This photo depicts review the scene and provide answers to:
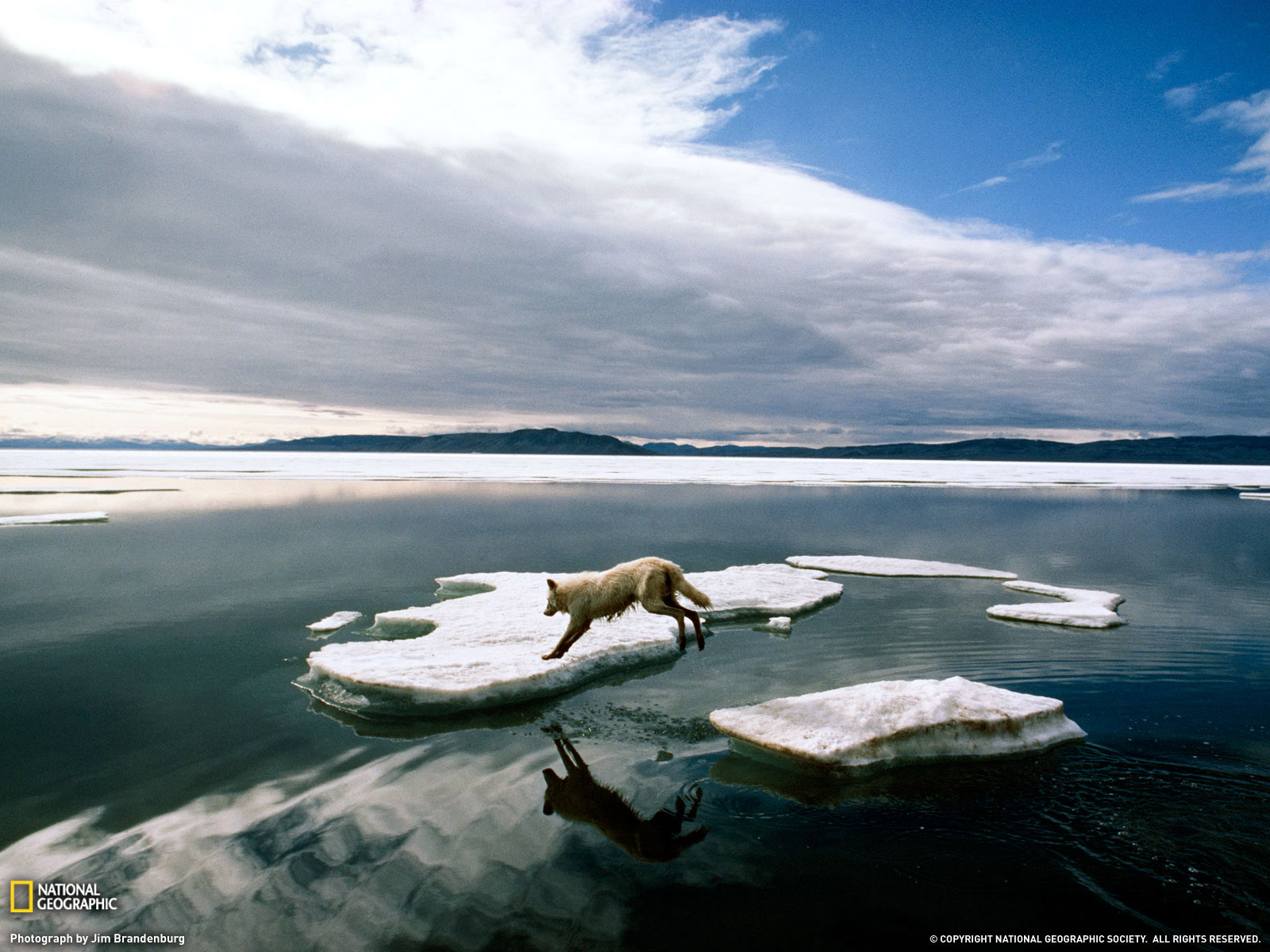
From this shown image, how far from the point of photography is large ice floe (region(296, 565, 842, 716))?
Answer: 337 inches

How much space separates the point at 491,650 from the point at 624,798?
425 cm

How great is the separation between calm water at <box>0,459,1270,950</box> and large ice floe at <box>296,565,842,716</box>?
13.6 inches

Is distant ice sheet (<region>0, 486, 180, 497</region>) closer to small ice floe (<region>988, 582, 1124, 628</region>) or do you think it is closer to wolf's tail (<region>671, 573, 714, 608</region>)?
wolf's tail (<region>671, 573, 714, 608</region>)

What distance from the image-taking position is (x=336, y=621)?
40.9ft

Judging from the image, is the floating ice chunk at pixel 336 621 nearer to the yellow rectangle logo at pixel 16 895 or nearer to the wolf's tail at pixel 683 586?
the wolf's tail at pixel 683 586

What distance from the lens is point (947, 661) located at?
34.3 feet

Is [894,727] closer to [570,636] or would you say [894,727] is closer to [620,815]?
[620,815]

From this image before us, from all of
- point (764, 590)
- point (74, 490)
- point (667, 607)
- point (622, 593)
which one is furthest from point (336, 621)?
point (74, 490)

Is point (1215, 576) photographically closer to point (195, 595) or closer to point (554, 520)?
point (554, 520)

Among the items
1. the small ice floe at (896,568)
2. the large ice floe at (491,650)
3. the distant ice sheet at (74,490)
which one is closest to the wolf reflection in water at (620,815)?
the large ice floe at (491,650)

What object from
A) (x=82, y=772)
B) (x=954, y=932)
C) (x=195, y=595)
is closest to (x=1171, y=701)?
(x=954, y=932)

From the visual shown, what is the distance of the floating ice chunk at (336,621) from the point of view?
12.2 meters

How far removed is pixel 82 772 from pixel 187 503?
3096 centimetres

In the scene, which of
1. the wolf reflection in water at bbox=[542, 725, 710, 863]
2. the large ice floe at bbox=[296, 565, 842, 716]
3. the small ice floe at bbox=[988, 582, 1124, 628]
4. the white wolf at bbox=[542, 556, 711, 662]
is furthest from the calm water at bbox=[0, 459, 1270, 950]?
the white wolf at bbox=[542, 556, 711, 662]
